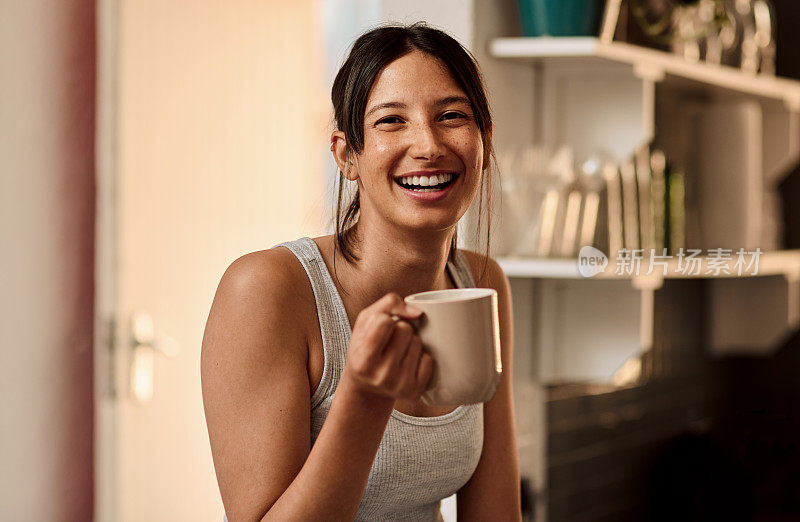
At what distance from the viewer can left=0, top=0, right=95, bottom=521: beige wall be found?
60.4 inches

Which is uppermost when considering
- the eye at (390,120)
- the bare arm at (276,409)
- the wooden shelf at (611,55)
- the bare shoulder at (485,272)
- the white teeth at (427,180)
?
the wooden shelf at (611,55)

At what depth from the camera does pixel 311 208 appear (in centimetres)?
206

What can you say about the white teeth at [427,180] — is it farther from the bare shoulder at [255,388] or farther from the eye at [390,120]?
the bare shoulder at [255,388]

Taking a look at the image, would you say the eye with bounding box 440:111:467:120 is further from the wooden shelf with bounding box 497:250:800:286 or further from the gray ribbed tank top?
the wooden shelf with bounding box 497:250:800:286

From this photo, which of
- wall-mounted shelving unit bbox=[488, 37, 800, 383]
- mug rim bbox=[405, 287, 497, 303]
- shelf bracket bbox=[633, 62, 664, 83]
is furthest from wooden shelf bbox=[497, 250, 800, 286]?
mug rim bbox=[405, 287, 497, 303]

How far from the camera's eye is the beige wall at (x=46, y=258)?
5.03ft

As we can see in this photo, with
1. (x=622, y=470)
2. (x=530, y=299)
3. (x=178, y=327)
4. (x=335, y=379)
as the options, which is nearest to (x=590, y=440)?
(x=622, y=470)

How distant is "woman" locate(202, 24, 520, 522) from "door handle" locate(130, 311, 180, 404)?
2.29ft

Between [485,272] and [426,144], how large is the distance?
394 millimetres

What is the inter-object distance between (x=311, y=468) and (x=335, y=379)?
0.17 m

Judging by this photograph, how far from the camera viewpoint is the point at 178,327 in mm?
1783

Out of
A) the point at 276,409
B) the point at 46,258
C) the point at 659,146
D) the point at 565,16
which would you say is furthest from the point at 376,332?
the point at 659,146

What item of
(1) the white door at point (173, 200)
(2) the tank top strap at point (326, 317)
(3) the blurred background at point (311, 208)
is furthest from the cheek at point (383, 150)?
(1) the white door at point (173, 200)

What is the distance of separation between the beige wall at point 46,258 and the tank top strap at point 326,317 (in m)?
0.73
